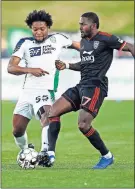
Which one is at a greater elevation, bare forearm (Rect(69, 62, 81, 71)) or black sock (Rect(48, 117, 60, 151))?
bare forearm (Rect(69, 62, 81, 71))

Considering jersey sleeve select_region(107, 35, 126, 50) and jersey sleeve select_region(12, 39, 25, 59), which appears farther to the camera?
jersey sleeve select_region(12, 39, 25, 59)

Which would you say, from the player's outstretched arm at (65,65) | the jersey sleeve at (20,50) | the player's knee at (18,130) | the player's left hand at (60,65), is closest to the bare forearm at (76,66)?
the player's outstretched arm at (65,65)

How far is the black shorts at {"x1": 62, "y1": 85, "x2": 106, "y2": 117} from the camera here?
39.5ft

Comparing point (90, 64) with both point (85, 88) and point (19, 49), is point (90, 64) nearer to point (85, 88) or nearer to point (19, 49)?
point (85, 88)

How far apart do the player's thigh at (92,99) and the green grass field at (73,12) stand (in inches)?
1254

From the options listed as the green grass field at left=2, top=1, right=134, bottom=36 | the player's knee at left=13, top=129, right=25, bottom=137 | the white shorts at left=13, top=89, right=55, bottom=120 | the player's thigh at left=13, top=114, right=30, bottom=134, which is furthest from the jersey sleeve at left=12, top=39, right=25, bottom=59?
the green grass field at left=2, top=1, right=134, bottom=36

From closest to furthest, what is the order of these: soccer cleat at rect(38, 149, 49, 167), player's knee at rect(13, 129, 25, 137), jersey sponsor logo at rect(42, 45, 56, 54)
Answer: soccer cleat at rect(38, 149, 49, 167) → jersey sponsor logo at rect(42, 45, 56, 54) → player's knee at rect(13, 129, 25, 137)

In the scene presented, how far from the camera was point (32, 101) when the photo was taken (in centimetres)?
1281

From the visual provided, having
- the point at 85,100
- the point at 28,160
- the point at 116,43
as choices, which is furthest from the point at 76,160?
the point at 116,43

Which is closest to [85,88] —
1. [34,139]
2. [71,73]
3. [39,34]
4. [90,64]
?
[90,64]

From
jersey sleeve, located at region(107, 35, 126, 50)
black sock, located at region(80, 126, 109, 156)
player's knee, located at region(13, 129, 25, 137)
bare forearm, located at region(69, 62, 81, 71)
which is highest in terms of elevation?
jersey sleeve, located at region(107, 35, 126, 50)

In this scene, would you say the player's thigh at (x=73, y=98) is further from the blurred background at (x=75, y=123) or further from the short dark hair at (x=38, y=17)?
Result: the short dark hair at (x=38, y=17)

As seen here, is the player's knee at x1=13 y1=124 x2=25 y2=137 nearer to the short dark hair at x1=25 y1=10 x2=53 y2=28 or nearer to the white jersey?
the white jersey

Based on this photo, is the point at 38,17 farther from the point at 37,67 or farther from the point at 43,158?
the point at 43,158
